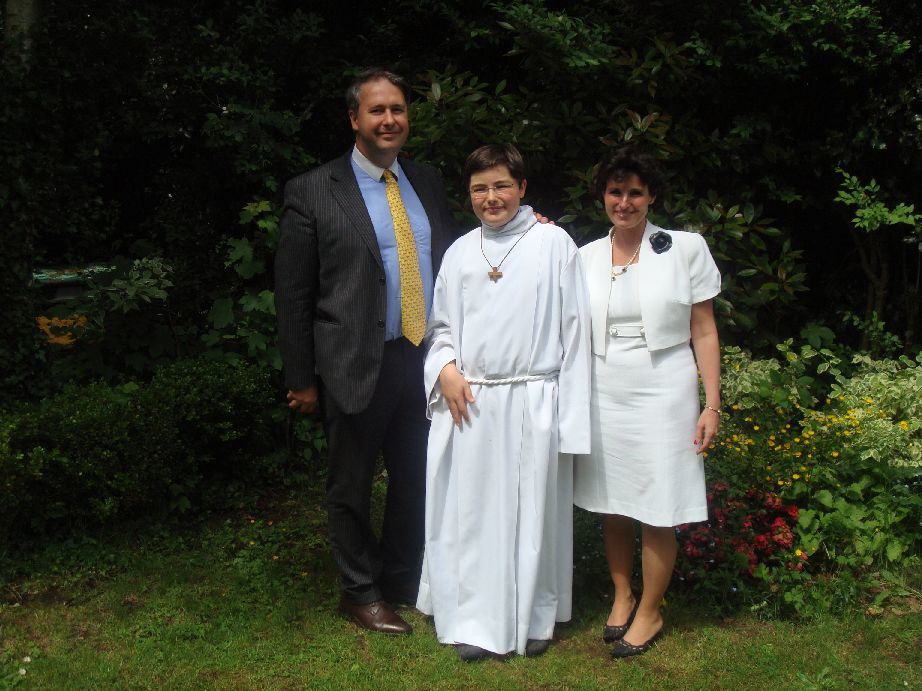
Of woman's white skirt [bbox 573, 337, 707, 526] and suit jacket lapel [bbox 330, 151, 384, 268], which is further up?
suit jacket lapel [bbox 330, 151, 384, 268]

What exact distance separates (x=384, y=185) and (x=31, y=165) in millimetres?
2318

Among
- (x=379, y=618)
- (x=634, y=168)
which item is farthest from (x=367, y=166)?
(x=379, y=618)

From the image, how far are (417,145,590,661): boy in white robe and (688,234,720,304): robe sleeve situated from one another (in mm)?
392

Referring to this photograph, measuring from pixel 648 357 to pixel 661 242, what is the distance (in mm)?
414

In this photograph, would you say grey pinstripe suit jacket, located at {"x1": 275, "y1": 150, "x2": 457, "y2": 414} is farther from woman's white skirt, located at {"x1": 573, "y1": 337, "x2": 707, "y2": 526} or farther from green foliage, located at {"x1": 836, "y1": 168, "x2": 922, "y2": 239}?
green foliage, located at {"x1": 836, "y1": 168, "x2": 922, "y2": 239}

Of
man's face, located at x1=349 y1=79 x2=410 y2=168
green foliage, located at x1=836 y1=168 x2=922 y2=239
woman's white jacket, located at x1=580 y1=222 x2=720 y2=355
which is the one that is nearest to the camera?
woman's white jacket, located at x1=580 y1=222 x2=720 y2=355

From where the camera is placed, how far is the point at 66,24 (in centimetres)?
526

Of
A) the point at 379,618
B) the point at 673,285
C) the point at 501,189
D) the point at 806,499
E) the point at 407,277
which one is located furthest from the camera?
the point at 806,499

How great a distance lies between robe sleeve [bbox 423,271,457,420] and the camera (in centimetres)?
362

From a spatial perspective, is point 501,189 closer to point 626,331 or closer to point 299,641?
point 626,331

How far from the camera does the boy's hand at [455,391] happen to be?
3545 mm

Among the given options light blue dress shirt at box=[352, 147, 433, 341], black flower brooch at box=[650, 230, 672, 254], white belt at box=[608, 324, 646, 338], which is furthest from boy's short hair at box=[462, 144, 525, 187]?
white belt at box=[608, 324, 646, 338]

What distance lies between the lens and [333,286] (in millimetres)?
3629

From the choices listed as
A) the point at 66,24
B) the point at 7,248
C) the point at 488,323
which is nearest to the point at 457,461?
the point at 488,323
